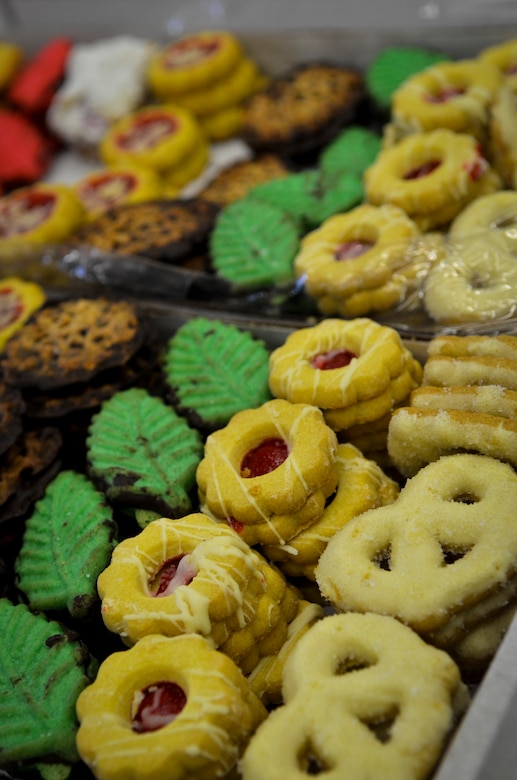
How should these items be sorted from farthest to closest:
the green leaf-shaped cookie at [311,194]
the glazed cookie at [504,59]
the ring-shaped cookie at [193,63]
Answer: the ring-shaped cookie at [193,63] → the glazed cookie at [504,59] → the green leaf-shaped cookie at [311,194]

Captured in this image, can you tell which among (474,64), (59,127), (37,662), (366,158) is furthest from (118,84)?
(37,662)

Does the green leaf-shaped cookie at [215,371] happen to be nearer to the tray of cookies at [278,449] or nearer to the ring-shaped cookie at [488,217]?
the tray of cookies at [278,449]

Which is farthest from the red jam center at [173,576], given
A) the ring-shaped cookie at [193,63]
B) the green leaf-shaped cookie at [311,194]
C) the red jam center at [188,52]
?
the red jam center at [188,52]

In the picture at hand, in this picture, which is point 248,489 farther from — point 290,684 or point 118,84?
point 118,84

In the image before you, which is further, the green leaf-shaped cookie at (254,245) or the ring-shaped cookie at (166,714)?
the green leaf-shaped cookie at (254,245)

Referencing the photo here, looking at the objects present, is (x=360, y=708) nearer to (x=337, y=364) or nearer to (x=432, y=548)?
(x=432, y=548)

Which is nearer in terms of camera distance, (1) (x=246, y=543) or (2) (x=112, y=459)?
(1) (x=246, y=543)

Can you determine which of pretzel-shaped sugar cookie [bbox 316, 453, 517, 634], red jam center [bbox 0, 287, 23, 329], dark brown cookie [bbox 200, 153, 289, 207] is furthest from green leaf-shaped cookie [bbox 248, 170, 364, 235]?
pretzel-shaped sugar cookie [bbox 316, 453, 517, 634]
